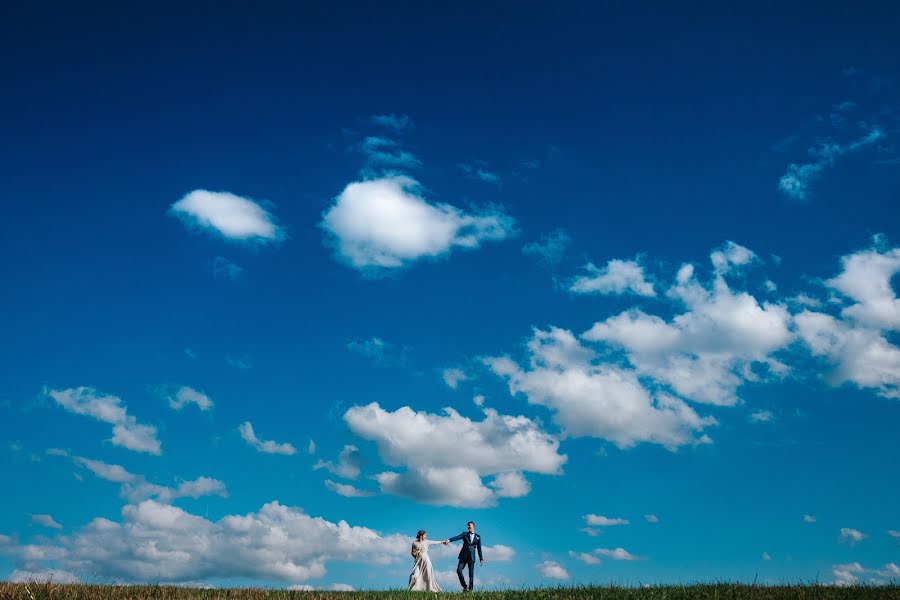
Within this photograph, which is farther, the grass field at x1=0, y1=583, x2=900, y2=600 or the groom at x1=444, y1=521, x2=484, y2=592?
the groom at x1=444, y1=521, x2=484, y2=592

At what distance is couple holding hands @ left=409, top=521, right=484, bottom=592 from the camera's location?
34.1 m

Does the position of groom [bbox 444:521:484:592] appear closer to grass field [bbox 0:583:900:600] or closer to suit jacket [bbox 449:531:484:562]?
suit jacket [bbox 449:531:484:562]

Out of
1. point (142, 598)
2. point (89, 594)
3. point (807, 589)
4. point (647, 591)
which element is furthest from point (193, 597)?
point (807, 589)

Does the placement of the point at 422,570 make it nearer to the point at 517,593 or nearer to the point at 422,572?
the point at 422,572

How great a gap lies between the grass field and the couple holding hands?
17.3ft

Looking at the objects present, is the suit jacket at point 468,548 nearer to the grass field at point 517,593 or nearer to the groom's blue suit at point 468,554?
the groom's blue suit at point 468,554

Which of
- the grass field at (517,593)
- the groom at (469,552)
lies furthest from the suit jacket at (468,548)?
the grass field at (517,593)

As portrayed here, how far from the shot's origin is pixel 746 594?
24.7m

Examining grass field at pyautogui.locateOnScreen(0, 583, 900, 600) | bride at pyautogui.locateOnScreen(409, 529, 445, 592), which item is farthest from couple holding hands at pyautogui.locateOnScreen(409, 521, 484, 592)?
grass field at pyautogui.locateOnScreen(0, 583, 900, 600)

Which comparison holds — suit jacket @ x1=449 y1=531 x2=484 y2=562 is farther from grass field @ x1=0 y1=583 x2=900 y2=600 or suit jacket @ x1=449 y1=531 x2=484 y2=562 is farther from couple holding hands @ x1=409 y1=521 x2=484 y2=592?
grass field @ x1=0 y1=583 x2=900 y2=600

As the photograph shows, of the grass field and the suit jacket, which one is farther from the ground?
the suit jacket

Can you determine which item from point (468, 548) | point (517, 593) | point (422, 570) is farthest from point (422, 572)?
point (517, 593)

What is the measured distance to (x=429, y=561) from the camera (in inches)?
1366

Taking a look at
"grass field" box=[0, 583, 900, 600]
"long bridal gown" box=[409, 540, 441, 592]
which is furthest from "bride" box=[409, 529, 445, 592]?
"grass field" box=[0, 583, 900, 600]
